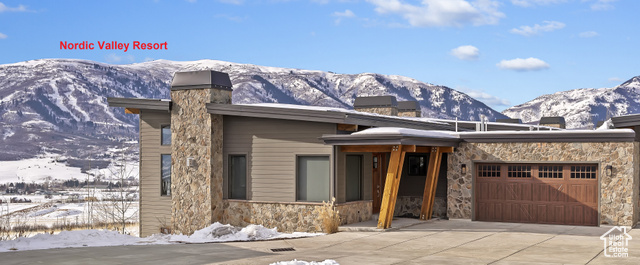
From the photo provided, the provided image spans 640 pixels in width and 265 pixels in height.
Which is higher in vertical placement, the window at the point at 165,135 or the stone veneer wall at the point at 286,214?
the window at the point at 165,135

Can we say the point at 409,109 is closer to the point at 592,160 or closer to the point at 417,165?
the point at 417,165

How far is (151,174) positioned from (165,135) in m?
1.36

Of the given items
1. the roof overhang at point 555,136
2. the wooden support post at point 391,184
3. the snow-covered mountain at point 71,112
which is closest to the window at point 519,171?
the roof overhang at point 555,136

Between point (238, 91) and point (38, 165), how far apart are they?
236ft

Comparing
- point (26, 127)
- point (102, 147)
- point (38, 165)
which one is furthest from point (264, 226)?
point (26, 127)

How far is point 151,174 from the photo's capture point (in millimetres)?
21312

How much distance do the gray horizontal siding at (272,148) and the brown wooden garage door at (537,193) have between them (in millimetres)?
5008

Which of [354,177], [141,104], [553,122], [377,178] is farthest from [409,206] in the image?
[553,122]

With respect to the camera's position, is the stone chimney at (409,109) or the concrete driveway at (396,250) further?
the stone chimney at (409,109)

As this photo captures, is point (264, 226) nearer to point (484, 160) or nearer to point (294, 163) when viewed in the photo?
point (294, 163)

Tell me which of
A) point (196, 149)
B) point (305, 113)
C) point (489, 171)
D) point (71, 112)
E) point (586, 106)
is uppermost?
point (586, 106)

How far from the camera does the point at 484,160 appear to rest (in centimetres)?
1920

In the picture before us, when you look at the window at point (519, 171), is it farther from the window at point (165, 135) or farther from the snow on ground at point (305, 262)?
the window at point (165, 135)

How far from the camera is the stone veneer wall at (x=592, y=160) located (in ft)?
57.5
